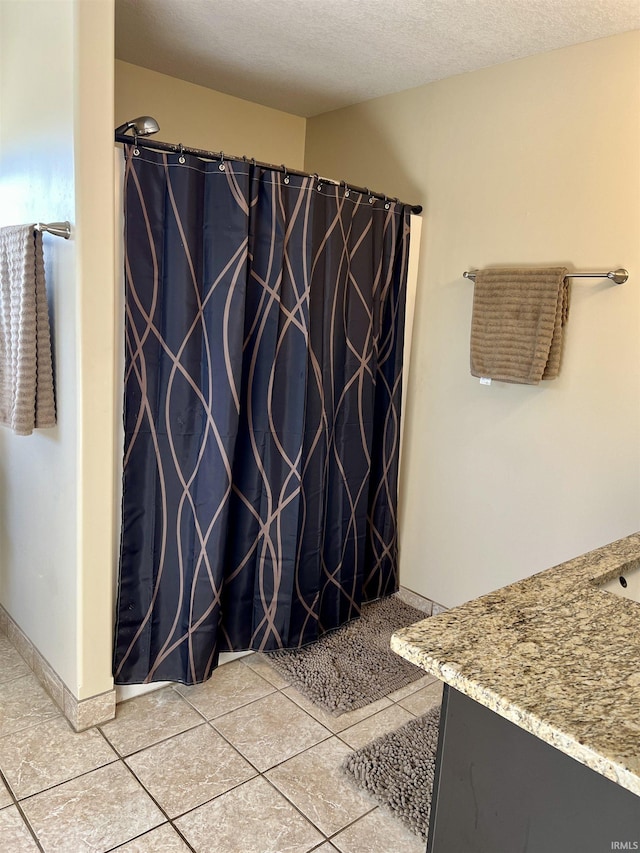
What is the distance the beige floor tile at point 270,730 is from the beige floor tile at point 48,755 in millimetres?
379

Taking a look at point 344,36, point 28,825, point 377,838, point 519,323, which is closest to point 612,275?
point 519,323

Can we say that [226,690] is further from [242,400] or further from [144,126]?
[144,126]

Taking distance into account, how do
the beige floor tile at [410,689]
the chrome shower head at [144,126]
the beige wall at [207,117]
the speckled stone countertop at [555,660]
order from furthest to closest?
1. the beige wall at [207,117]
2. the beige floor tile at [410,689]
3. the chrome shower head at [144,126]
4. the speckled stone countertop at [555,660]

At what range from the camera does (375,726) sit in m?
2.15

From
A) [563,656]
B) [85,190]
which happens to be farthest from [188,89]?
[563,656]

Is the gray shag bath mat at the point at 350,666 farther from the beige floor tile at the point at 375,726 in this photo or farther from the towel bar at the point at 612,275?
the towel bar at the point at 612,275

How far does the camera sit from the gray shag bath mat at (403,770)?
5.86 ft

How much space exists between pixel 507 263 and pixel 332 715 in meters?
1.75

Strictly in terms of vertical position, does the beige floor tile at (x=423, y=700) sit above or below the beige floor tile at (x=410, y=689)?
below

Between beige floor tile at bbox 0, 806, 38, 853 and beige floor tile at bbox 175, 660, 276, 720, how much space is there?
62 centimetres

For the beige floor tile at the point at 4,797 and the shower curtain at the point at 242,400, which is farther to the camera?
the shower curtain at the point at 242,400

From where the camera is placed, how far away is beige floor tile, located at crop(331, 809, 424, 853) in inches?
65.8

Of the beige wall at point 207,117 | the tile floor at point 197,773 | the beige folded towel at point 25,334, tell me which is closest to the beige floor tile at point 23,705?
the tile floor at point 197,773

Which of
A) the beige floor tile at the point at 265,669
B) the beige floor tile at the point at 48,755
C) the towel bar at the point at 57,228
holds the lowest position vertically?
the beige floor tile at the point at 48,755
